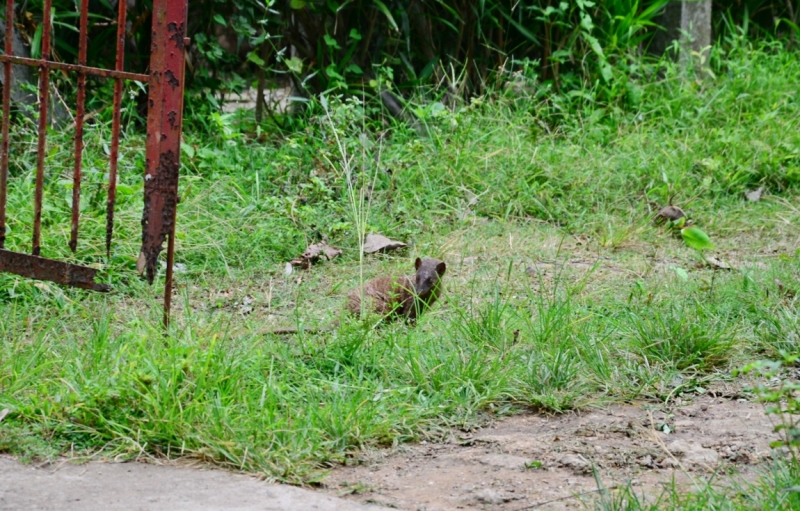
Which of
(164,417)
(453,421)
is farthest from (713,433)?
(164,417)

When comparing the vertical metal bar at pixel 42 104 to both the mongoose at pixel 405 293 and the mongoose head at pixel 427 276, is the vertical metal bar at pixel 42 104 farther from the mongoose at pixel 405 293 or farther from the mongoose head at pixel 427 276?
the mongoose head at pixel 427 276

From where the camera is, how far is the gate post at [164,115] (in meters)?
3.22

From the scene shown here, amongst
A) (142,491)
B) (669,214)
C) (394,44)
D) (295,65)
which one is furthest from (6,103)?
(394,44)

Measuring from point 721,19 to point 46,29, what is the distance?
623 cm

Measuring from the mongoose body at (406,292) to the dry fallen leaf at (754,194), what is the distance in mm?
2727

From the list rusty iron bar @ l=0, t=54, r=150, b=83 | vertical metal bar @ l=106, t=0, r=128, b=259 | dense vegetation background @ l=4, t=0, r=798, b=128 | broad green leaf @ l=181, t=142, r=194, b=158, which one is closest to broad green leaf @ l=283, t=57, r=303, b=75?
dense vegetation background @ l=4, t=0, r=798, b=128

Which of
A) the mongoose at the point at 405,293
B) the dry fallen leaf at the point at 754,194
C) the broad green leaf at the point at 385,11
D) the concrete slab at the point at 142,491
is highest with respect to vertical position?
the broad green leaf at the point at 385,11

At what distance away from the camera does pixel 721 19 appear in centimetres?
798

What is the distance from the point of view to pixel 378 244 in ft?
16.0

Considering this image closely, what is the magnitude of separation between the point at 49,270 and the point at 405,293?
139 cm

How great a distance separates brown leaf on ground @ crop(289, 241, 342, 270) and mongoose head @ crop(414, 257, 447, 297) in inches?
38.1

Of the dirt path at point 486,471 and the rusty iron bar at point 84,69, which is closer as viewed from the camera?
the dirt path at point 486,471

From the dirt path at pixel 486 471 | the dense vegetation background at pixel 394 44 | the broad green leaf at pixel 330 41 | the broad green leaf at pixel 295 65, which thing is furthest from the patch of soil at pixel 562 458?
the broad green leaf at pixel 330 41

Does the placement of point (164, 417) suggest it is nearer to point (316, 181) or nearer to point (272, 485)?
point (272, 485)
